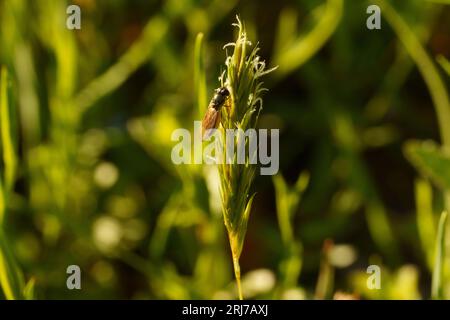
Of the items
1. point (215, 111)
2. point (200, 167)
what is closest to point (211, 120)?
point (215, 111)

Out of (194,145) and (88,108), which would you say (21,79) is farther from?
(194,145)

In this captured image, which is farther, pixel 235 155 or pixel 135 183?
pixel 135 183

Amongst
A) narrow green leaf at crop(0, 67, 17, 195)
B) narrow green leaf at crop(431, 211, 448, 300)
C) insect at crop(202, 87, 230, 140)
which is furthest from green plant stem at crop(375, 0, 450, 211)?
narrow green leaf at crop(0, 67, 17, 195)

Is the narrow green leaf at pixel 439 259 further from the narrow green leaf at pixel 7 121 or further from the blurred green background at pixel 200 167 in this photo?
the narrow green leaf at pixel 7 121
